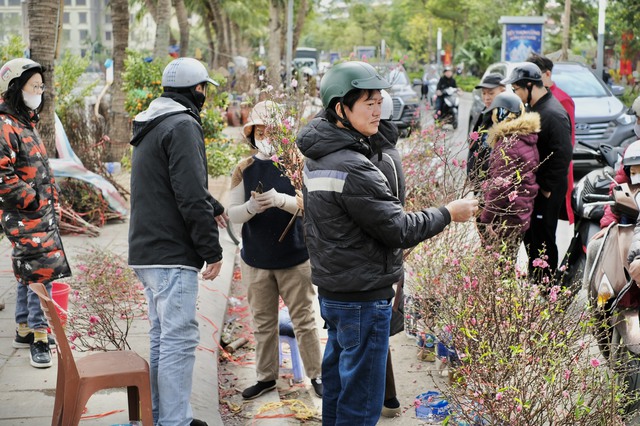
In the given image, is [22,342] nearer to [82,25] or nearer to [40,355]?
[40,355]

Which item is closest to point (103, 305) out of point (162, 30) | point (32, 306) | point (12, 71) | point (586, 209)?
point (32, 306)

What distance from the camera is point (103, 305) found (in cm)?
546

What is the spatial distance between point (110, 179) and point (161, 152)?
261 inches

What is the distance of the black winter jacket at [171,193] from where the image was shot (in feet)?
13.8

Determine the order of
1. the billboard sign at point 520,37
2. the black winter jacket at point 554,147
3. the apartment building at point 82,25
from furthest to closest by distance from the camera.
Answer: the billboard sign at point 520,37
the apartment building at point 82,25
the black winter jacket at point 554,147

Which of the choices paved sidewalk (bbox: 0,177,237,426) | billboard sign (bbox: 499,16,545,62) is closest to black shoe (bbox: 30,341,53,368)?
paved sidewalk (bbox: 0,177,237,426)

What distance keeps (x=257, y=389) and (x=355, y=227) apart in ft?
6.84

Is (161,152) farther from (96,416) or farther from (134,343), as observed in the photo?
(134,343)

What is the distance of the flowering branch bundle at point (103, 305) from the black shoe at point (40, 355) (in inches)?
8.5

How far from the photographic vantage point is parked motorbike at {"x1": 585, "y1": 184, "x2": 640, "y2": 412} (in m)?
4.53

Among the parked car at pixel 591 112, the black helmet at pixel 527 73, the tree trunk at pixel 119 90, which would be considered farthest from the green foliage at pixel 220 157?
the black helmet at pixel 527 73

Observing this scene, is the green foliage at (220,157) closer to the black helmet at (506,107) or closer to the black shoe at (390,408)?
the black helmet at (506,107)

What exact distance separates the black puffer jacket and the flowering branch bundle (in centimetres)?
165

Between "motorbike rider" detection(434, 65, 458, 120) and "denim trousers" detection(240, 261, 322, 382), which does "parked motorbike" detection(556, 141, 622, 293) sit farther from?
"motorbike rider" detection(434, 65, 458, 120)
